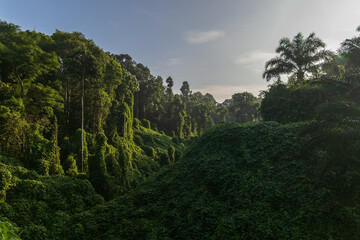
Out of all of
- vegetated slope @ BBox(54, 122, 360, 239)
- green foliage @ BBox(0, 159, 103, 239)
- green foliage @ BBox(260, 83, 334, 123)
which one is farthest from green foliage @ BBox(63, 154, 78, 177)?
green foliage @ BBox(260, 83, 334, 123)

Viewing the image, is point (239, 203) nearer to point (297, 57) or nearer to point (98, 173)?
point (98, 173)

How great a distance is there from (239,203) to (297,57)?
18.4m

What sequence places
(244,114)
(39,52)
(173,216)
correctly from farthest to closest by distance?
(244,114) < (39,52) < (173,216)

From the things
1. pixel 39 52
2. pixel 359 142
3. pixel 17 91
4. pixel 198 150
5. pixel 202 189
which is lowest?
pixel 202 189

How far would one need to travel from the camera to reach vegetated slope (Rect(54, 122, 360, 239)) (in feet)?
19.9

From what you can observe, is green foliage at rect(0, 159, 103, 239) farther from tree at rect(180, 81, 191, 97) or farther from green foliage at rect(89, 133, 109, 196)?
tree at rect(180, 81, 191, 97)

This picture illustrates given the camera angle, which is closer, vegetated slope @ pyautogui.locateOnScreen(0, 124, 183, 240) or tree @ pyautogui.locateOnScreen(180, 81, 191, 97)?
vegetated slope @ pyautogui.locateOnScreen(0, 124, 183, 240)

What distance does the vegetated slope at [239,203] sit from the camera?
6059 mm

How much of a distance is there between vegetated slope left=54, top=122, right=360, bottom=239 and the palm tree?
11.6m

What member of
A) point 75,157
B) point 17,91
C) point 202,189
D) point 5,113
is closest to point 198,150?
point 202,189

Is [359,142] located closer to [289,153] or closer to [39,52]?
[289,153]

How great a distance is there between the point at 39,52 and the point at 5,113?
19.4 ft

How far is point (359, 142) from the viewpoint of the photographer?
5.63 meters

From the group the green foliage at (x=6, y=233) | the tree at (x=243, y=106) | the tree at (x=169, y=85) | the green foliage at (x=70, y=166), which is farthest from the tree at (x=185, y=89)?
the green foliage at (x=6, y=233)
